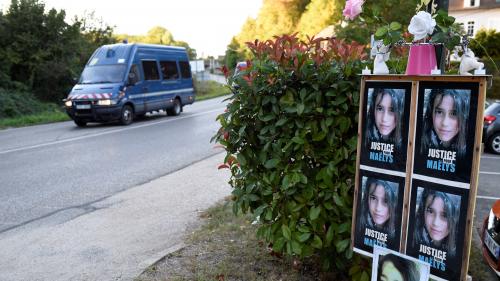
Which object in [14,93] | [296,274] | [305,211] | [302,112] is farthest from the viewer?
[14,93]

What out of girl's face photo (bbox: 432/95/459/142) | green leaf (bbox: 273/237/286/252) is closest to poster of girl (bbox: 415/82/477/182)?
girl's face photo (bbox: 432/95/459/142)

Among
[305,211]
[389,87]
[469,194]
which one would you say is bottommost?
[305,211]

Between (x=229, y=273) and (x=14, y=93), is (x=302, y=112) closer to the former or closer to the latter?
(x=229, y=273)

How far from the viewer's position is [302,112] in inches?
124

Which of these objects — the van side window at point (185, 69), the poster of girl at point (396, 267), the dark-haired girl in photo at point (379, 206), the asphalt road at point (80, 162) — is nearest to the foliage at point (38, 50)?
the van side window at point (185, 69)

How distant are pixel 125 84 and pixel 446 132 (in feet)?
48.5

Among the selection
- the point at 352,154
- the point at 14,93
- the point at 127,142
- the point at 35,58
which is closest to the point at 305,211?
the point at 352,154

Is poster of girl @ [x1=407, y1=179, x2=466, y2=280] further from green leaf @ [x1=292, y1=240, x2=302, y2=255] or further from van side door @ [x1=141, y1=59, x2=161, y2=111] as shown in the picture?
van side door @ [x1=141, y1=59, x2=161, y2=111]

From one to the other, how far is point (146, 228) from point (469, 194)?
388 centimetres

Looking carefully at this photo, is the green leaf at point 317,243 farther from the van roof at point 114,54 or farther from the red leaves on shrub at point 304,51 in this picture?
the van roof at point 114,54

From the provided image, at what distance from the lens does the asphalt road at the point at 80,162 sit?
665cm

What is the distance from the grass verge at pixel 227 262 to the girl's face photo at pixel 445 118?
1.71m

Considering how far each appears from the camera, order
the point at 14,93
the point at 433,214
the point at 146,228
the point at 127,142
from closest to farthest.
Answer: the point at 433,214, the point at 146,228, the point at 127,142, the point at 14,93

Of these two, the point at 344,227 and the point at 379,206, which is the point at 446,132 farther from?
the point at 344,227
